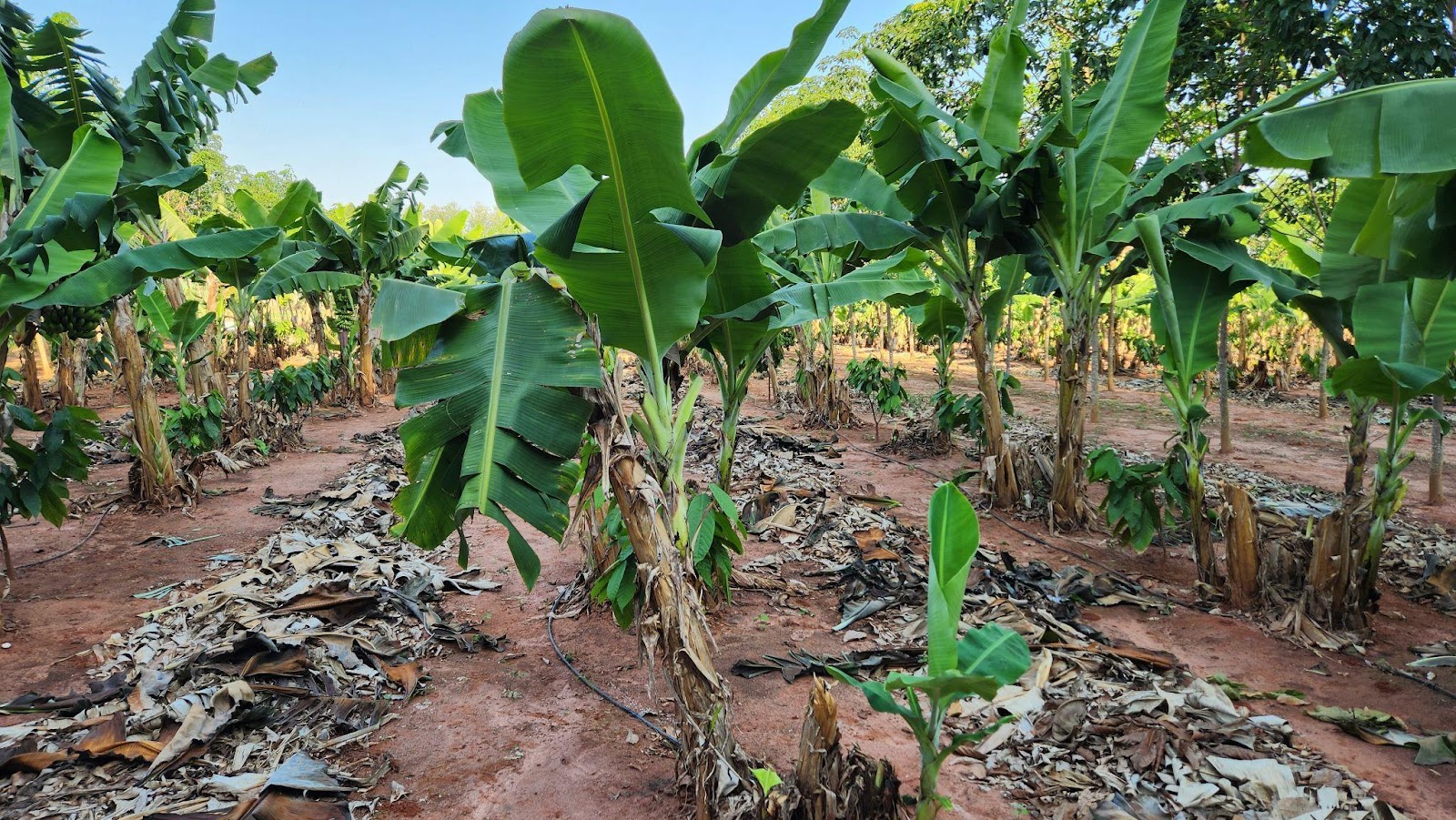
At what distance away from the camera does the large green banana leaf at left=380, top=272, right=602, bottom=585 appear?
106 inches

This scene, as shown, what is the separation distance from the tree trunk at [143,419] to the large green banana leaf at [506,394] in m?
6.07

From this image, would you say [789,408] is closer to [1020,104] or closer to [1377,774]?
[1020,104]

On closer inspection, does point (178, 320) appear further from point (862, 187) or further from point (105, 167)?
point (862, 187)

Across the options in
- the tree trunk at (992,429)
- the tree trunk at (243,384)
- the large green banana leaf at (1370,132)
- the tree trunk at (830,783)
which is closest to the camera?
the tree trunk at (830,783)

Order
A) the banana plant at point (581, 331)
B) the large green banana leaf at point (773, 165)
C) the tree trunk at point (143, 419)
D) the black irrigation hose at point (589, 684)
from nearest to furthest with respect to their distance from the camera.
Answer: the banana plant at point (581, 331) → the large green banana leaf at point (773, 165) → the black irrigation hose at point (589, 684) → the tree trunk at point (143, 419)

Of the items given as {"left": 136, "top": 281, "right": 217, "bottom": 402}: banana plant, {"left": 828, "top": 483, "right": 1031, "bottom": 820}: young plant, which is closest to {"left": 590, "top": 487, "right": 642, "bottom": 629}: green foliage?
{"left": 828, "top": 483, "right": 1031, "bottom": 820}: young plant

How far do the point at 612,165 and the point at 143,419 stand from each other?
725 centimetres

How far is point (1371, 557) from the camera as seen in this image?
4.68 meters

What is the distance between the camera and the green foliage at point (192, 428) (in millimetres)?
8438

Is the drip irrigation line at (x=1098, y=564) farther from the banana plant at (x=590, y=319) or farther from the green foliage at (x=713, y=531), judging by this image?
the banana plant at (x=590, y=319)

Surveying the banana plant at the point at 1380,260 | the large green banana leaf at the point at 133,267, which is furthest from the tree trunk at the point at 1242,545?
the large green banana leaf at the point at 133,267

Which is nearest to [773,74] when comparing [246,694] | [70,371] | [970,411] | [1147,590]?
[246,694]

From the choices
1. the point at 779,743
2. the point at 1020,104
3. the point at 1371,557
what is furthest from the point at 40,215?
the point at 1371,557

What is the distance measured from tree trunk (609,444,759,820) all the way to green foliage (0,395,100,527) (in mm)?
4631
